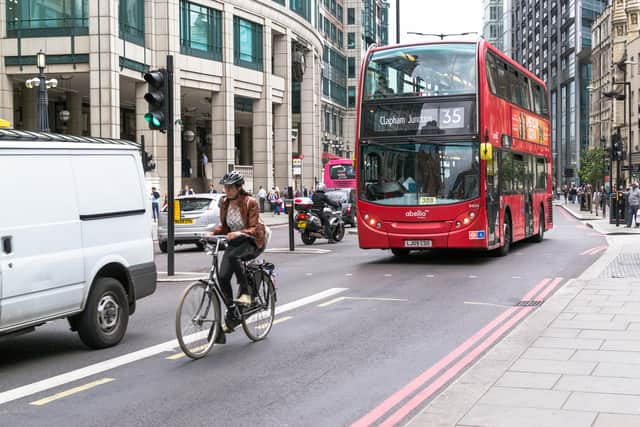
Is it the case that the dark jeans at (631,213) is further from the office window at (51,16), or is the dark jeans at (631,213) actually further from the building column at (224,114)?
the office window at (51,16)

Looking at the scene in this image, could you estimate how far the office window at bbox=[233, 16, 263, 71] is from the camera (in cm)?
4653

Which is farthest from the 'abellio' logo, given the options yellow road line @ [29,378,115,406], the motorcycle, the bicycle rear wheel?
yellow road line @ [29,378,115,406]

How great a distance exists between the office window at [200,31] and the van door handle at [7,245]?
35704 mm

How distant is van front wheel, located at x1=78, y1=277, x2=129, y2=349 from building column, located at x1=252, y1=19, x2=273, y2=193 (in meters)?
41.5

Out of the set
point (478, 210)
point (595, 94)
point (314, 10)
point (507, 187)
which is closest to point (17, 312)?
point (478, 210)

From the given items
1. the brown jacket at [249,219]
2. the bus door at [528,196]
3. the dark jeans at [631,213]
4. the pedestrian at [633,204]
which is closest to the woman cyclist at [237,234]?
the brown jacket at [249,219]

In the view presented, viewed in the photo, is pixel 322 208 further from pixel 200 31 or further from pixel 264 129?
pixel 264 129

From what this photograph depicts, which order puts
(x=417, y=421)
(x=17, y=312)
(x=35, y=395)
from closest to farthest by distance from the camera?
(x=417, y=421), (x=35, y=395), (x=17, y=312)

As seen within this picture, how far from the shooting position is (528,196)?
71.3 ft

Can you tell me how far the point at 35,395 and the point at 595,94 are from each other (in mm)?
90406

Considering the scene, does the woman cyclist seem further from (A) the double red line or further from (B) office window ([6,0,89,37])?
(B) office window ([6,0,89,37])

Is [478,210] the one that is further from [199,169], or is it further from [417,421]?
[199,169]

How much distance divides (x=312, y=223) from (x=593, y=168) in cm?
4096

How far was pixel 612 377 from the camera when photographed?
6883 millimetres
